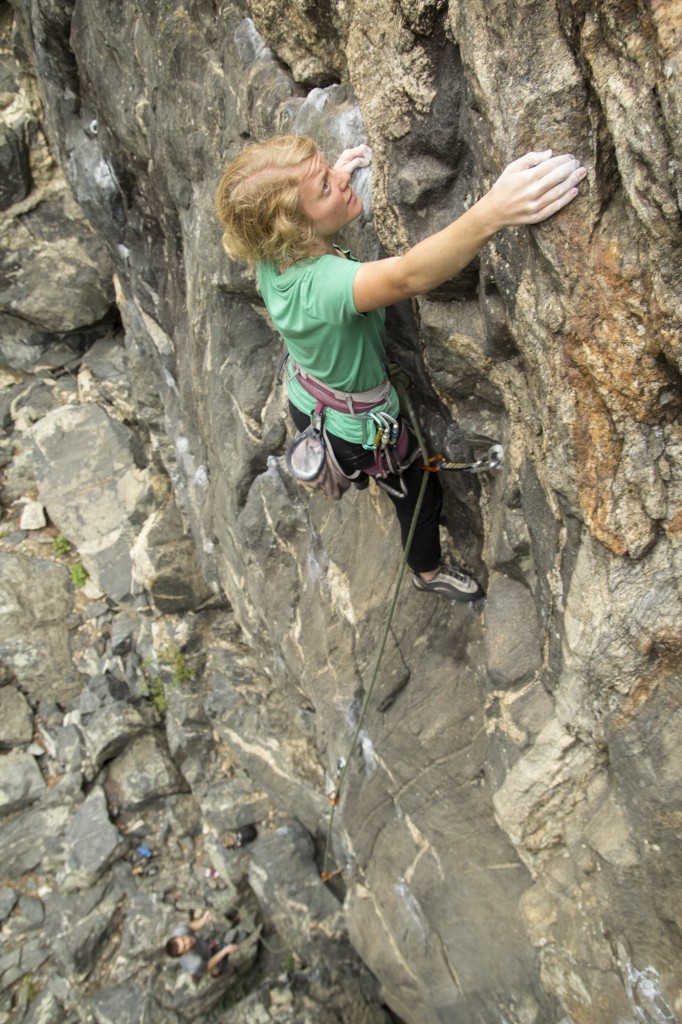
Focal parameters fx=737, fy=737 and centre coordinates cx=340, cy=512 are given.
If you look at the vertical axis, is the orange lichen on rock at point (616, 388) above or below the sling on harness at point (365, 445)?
above

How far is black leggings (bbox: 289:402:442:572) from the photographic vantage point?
145 inches

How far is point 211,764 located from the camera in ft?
28.3

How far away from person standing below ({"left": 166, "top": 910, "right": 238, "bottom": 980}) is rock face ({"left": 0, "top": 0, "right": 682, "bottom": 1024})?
27 cm

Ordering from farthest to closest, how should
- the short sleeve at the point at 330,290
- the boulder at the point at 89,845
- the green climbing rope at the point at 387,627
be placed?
the boulder at the point at 89,845
the green climbing rope at the point at 387,627
the short sleeve at the point at 330,290

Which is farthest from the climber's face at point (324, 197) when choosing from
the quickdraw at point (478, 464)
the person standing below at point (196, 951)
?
the person standing below at point (196, 951)

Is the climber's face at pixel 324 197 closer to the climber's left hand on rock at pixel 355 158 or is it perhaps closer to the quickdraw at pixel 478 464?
the climber's left hand on rock at pixel 355 158

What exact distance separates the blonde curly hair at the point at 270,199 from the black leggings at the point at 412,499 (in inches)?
43.3

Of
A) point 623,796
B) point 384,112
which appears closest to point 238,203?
point 384,112

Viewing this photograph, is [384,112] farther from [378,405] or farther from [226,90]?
[226,90]

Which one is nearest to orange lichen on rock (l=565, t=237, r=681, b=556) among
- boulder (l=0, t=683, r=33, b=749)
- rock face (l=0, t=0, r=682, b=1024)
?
rock face (l=0, t=0, r=682, b=1024)

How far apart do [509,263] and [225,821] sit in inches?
286

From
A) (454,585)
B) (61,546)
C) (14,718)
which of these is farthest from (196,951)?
(454,585)

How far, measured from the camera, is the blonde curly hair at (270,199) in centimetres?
268

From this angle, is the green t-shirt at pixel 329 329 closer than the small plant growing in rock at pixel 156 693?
Yes
